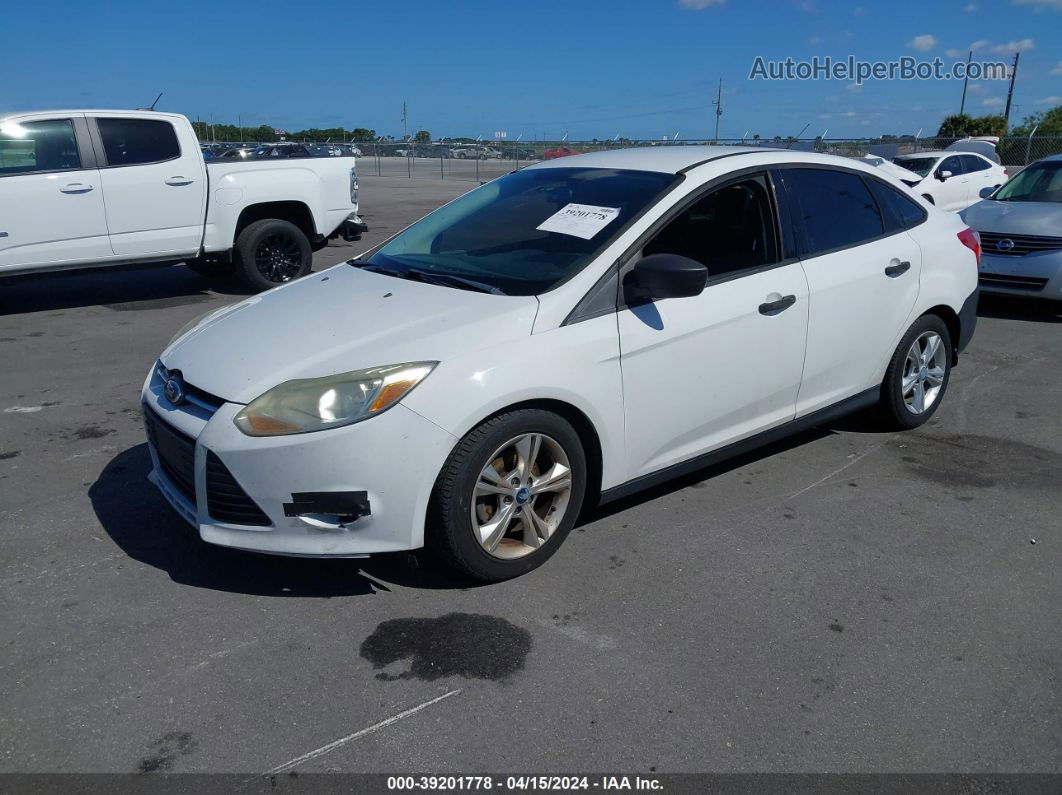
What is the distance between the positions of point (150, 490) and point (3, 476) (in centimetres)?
87

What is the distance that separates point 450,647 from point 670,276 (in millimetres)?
1653

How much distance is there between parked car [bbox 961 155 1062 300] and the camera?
8562 mm

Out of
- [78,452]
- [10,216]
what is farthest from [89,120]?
[78,452]

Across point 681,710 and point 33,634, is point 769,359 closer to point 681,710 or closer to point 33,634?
point 681,710

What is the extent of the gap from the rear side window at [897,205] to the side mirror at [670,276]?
194 cm

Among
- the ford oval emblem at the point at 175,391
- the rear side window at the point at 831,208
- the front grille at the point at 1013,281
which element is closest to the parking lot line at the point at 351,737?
the ford oval emblem at the point at 175,391

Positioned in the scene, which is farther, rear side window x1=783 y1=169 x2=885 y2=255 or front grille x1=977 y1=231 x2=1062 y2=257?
front grille x1=977 y1=231 x2=1062 y2=257

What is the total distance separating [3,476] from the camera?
4.65 meters

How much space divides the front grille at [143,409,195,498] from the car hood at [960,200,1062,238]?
27.1 ft

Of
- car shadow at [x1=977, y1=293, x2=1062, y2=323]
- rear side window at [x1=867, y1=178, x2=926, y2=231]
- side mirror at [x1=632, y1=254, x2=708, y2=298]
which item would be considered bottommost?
car shadow at [x1=977, y1=293, x2=1062, y2=323]

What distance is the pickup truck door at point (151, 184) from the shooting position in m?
8.75

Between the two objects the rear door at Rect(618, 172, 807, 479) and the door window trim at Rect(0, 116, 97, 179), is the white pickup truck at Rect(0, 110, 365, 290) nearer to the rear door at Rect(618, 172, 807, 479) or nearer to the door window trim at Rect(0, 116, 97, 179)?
the door window trim at Rect(0, 116, 97, 179)

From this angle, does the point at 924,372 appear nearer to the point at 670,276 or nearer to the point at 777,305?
the point at 777,305

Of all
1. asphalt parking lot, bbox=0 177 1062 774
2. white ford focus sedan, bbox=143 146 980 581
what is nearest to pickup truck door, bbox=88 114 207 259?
asphalt parking lot, bbox=0 177 1062 774
